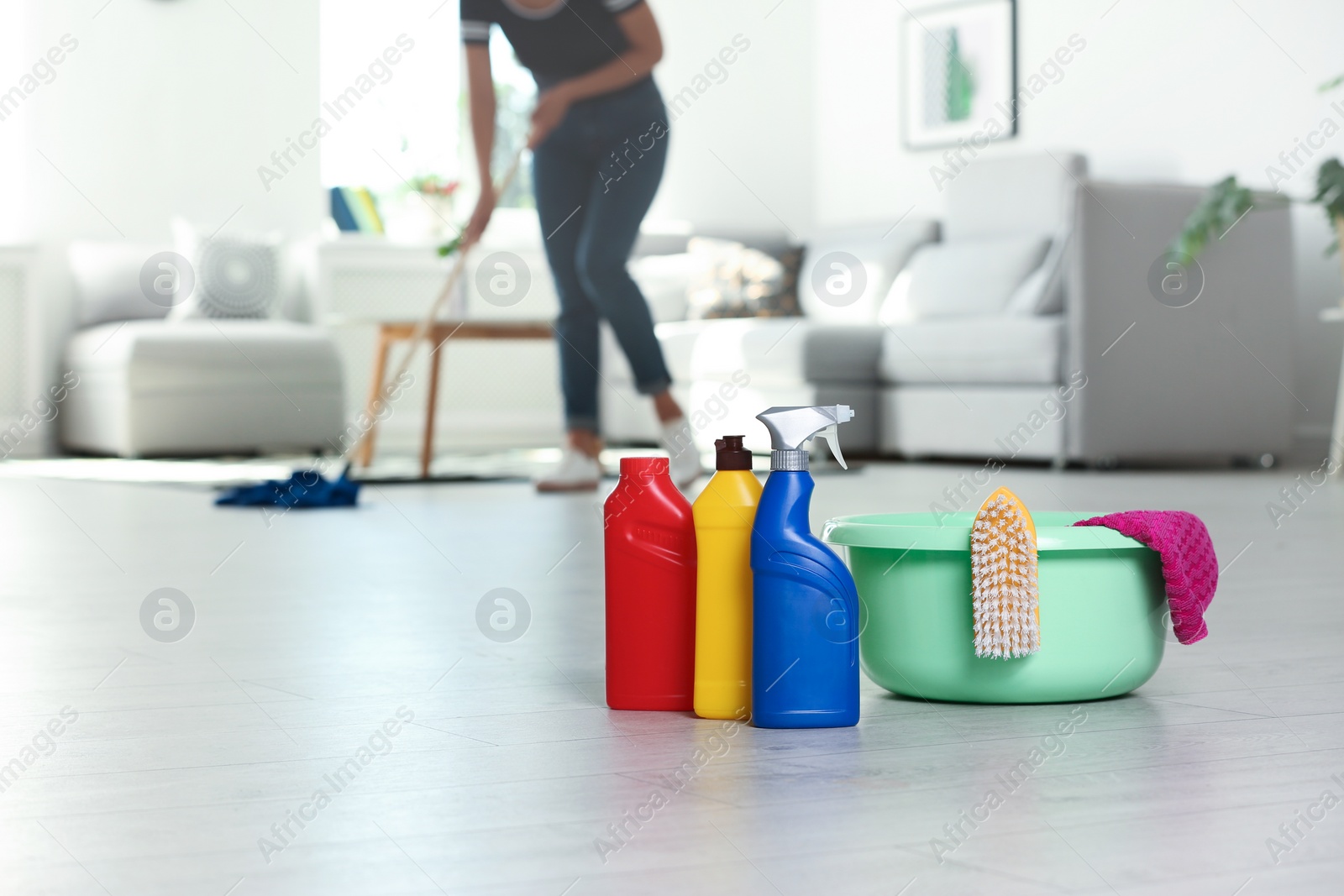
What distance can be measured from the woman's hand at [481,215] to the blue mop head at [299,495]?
0.63 m

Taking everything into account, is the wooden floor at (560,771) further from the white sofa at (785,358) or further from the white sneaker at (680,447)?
the white sofa at (785,358)

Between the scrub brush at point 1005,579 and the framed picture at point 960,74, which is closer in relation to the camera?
the scrub brush at point 1005,579

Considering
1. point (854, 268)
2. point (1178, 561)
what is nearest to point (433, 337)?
point (854, 268)

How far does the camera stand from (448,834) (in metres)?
0.86

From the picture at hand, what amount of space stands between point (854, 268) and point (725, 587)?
4994mm

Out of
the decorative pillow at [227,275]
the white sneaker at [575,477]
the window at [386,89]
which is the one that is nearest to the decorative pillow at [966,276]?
the white sneaker at [575,477]

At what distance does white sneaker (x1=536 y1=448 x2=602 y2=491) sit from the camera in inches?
149

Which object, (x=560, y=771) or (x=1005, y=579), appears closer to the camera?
(x=560, y=771)

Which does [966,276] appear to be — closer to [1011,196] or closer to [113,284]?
[1011,196]

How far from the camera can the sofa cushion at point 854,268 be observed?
594 cm

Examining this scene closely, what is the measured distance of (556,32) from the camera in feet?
11.6

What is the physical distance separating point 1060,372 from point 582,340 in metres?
1.69

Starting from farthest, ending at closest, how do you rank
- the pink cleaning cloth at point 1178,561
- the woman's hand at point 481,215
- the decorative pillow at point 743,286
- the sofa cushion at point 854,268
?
the decorative pillow at point 743,286 < the sofa cushion at point 854,268 < the woman's hand at point 481,215 < the pink cleaning cloth at point 1178,561

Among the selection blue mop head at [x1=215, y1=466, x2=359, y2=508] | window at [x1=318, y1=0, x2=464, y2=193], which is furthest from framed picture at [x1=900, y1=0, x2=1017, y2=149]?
blue mop head at [x1=215, y1=466, x2=359, y2=508]
